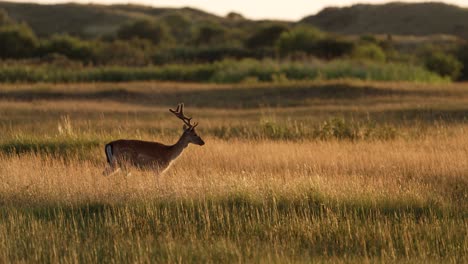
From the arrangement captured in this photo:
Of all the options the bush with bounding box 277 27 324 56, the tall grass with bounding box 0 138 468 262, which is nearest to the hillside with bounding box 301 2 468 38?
the bush with bounding box 277 27 324 56

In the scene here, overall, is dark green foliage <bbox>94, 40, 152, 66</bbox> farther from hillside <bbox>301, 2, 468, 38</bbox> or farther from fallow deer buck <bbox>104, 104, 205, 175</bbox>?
fallow deer buck <bbox>104, 104, 205, 175</bbox>

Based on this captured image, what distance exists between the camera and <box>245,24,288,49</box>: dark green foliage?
6769 cm

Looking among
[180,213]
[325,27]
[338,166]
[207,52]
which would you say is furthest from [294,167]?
[325,27]

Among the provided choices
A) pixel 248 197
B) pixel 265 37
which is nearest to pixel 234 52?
pixel 265 37

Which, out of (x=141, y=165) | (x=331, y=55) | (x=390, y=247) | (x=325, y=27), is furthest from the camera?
(x=325, y=27)

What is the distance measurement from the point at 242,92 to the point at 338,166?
60.6 ft

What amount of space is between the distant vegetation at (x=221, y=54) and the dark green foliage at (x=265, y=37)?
0.24 ft

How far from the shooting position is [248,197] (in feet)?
41.8

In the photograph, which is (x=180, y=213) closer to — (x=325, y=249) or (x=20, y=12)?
(x=325, y=249)

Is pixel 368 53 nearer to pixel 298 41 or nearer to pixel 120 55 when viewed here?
pixel 298 41

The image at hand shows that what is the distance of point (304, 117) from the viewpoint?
2700cm

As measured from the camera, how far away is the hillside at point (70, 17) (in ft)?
316

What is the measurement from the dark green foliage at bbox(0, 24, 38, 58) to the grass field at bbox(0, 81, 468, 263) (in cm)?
3839

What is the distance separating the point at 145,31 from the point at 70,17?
2089 centimetres
